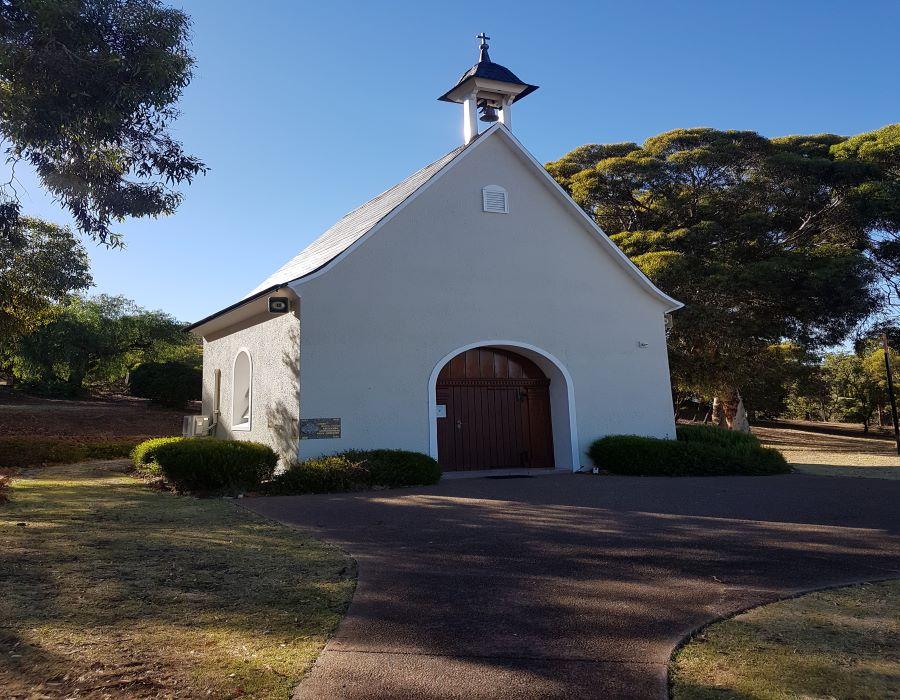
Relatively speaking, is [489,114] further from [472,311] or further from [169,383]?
[169,383]

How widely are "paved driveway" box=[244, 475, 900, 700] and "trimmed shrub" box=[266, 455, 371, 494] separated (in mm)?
518

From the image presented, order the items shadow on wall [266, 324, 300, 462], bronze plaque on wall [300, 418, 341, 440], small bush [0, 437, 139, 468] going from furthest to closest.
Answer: small bush [0, 437, 139, 468], shadow on wall [266, 324, 300, 462], bronze plaque on wall [300, 418, 341, 440]

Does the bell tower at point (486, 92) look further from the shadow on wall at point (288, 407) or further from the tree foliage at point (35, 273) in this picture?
the tree foliage at point (35, 273)

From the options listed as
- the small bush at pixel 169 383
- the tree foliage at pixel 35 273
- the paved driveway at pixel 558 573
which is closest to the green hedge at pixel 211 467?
the paved driveway at pixel 558 573

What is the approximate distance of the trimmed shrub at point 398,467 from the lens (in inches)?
448

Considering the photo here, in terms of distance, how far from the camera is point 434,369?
44.0 ft

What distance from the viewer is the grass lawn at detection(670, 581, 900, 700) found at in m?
3.27

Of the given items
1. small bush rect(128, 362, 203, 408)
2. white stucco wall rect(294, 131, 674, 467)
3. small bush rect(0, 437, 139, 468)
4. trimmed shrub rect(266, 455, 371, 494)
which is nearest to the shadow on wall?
white stucco wall rect(294, 131, 674, 467)

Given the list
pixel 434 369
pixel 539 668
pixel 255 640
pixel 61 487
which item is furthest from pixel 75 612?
pixel 434 369

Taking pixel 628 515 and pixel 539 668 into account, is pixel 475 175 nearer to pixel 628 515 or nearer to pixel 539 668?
pixel 628 515

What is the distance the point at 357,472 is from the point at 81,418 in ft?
57.5

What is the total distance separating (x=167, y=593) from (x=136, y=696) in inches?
69.4

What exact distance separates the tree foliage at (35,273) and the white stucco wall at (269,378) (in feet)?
16.1

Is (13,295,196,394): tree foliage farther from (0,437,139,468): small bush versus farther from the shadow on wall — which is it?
the shadow on wall
